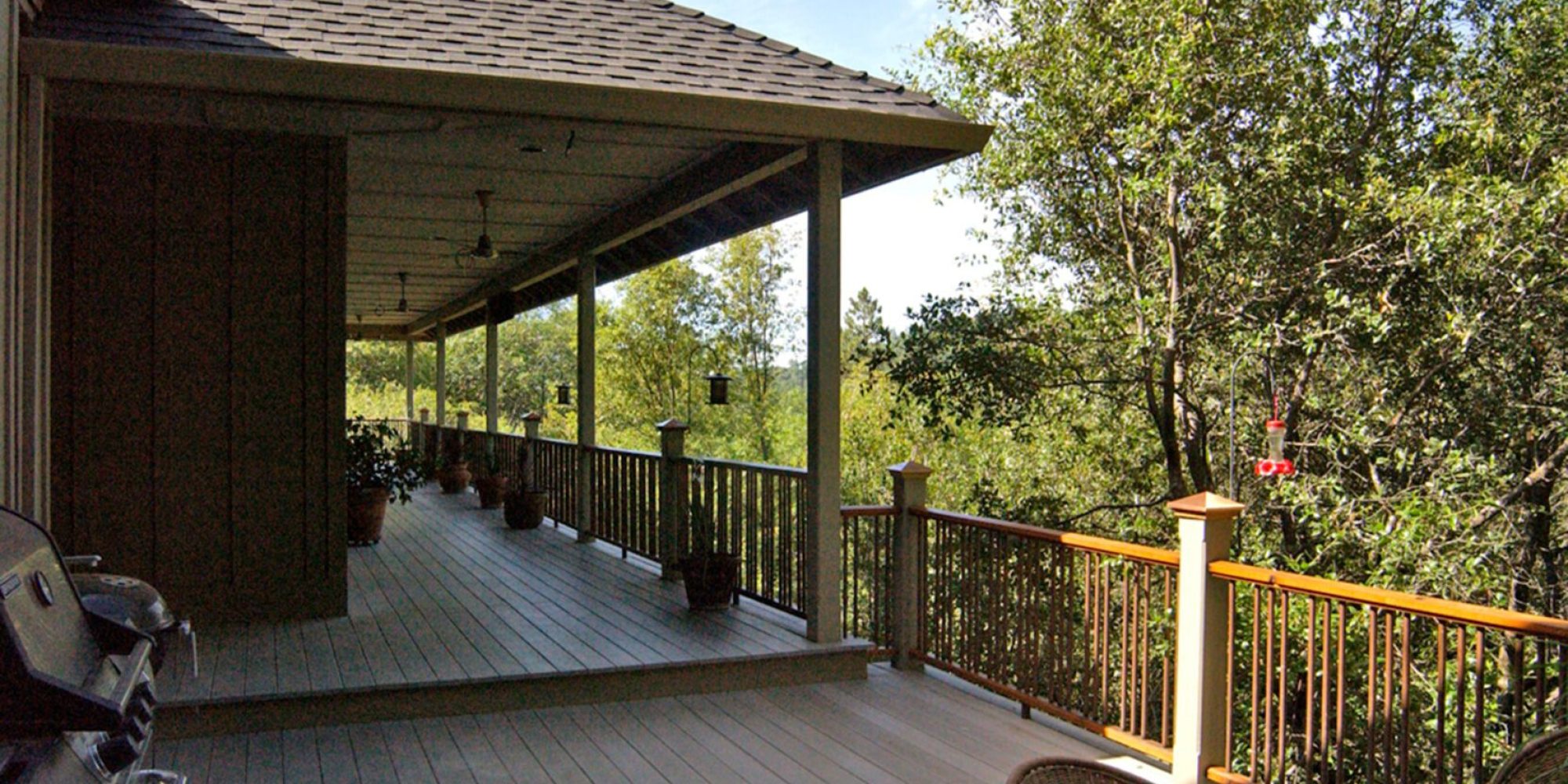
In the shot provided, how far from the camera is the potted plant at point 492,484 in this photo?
11.5m

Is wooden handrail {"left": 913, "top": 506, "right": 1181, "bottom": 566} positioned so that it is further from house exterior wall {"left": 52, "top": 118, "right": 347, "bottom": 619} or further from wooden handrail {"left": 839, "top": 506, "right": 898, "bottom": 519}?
house exterior wall {"left": 52, "top": 118, "right": 347, "bottom": 619}

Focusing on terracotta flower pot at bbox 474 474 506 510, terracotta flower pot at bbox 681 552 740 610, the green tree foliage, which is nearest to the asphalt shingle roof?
terracotta flower pot at bbox 681 552 740 610

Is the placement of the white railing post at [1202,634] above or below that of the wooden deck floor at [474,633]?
above

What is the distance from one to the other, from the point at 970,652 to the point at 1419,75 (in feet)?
24.0

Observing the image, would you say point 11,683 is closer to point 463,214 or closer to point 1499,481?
point 463,214

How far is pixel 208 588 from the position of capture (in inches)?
212

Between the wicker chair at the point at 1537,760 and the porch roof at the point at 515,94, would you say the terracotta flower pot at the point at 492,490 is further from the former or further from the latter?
the wicker chair at the point at 1537,760

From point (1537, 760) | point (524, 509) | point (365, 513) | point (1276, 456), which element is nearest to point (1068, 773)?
point (1537, 760)

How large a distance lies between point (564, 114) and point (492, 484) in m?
7.61

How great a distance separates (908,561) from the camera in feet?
17.3

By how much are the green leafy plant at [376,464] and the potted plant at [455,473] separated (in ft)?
16.4

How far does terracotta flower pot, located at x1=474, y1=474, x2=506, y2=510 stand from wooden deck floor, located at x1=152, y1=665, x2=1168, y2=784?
A: 715 cm

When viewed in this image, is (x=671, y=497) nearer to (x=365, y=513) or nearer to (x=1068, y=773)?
(x=365, y=513)

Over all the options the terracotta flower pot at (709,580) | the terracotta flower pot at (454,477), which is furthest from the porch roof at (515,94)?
the terracotta flower pot at (454,477)
